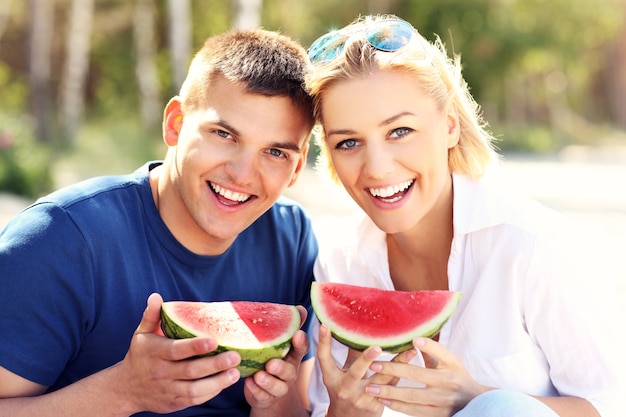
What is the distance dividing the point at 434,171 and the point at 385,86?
0.41 metres

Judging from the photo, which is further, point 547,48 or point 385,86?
point 547,48

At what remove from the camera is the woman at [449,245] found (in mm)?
2900

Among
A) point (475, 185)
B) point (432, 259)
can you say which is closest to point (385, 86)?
point (475, 185)

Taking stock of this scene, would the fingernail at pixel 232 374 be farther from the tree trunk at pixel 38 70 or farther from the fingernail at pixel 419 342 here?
the tree trunk at pixel 38 70

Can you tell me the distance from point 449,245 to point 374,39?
100 centimetres

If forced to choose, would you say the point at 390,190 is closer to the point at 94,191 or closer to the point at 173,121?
the point at 173,121

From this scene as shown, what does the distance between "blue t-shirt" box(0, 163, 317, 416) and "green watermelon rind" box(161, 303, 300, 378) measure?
38 cm

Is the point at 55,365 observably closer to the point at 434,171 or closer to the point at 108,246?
the point at 108,246

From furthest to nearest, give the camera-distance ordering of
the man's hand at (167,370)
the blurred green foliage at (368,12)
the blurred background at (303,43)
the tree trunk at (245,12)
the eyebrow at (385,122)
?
the blurred green foliage at (368,12) < the blurred background at (303,43) < the tree trunk at (245,12) < the eyebrow at (385,122) < the man's hand at (167,370)

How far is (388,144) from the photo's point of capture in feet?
10.6

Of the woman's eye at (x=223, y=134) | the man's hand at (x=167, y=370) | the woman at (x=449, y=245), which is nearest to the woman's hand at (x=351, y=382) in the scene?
the woman at (x=449, y=245)

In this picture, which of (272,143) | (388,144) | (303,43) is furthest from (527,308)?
(303,43)

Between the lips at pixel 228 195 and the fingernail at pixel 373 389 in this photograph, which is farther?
the lips at pixel 228 195

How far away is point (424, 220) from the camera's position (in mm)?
3584
